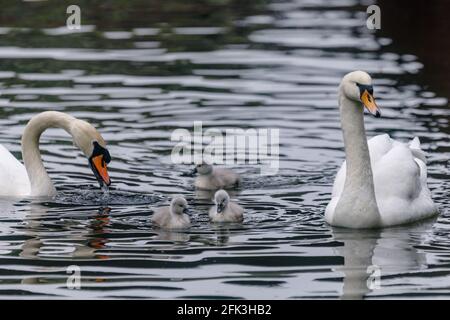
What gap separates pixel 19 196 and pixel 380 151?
3494 mm

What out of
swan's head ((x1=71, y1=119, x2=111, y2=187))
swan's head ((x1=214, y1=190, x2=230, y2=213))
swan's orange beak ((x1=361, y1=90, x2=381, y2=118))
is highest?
swan's orange beak ((x1=361, y1=90, x2=381, y2=118))

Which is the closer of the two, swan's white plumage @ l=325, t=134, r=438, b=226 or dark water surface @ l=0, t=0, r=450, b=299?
dark water surface @ l=0, t=0, r=450, b=299

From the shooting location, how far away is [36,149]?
14.4 meters

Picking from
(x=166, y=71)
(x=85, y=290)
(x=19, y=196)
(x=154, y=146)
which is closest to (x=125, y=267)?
(x=85, y=290)

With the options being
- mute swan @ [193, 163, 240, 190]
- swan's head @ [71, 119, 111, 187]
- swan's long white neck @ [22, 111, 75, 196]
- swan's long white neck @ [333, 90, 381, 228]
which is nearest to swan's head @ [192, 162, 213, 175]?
mute swan @ [193, 163, 240, 190]

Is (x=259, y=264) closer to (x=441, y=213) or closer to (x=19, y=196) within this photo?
(x=441, y=213)

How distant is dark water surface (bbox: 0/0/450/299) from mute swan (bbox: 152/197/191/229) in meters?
0.13

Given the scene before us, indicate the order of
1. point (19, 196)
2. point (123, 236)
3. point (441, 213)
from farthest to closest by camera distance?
point (19, 196), point (441, 213), point (123, 236)

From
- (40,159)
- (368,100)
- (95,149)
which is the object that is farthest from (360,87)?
(40,159)

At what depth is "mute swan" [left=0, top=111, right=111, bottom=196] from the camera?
13.8 metres

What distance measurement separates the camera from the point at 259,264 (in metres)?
11.2

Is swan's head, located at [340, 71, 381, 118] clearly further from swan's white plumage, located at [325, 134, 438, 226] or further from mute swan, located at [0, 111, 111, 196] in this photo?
mute swan, located at [0, 111, 111, 196]

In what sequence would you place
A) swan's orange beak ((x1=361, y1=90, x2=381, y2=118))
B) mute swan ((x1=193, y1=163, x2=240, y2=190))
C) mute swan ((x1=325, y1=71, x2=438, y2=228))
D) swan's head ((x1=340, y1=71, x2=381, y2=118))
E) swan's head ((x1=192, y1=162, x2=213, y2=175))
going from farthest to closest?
swan's head ((x1=192, y1=162, x2=213, y2=175)) → mute swan ((x1=193, y1=163, x2=240, y2=190)) → mute swan ((x1=325, y1=71, x2=438, y2=228)) → swan's head ((x1=340, y1=71, x2=381, y2=118)) → swan's orange beak ((x1=361, y1=90, x2=381, y2=118))

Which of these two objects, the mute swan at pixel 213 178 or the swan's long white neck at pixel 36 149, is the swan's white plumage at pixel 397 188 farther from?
Answer: the swan's long white neck at pixel 36 149
